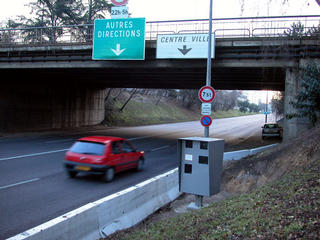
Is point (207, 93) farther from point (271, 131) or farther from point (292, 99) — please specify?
point (271, 131)

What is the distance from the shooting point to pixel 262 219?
414 centimetres

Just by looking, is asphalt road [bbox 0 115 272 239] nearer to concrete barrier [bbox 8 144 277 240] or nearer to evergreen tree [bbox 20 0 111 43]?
concrete barrier [bbox 8 144 277 240]

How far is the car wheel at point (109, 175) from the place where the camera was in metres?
9.24

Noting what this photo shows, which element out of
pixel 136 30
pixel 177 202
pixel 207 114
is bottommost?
pixel 177 202

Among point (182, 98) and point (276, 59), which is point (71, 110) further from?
point (182, 98)

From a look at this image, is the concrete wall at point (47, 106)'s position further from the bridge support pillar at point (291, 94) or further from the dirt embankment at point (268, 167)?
the bridge support pillar at point (291, 94)

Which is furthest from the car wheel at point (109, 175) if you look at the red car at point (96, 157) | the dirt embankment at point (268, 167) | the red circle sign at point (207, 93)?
the red circle sign at point (207, 93)

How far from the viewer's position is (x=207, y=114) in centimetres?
1266

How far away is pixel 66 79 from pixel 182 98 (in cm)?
4609

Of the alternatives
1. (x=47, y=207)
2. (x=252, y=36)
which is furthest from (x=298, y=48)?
(x=47, y=207)

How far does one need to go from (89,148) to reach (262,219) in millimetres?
6400

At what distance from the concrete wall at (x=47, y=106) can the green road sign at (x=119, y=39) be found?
10.4 m

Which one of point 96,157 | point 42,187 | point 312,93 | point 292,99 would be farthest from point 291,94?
point 42,187

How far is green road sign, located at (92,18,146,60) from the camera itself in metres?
17.6
